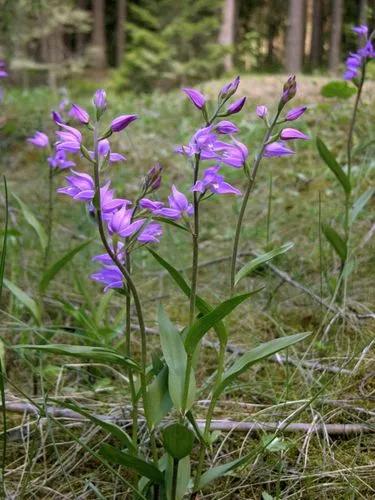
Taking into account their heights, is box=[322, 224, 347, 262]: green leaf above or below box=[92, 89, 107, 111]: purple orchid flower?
below

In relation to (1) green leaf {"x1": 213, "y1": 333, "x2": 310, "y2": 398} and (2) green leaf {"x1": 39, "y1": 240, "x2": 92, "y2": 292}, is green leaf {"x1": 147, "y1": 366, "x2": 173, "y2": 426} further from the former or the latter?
(2) green leaf {"x1": 39, "y1": 240, "x2": 92, "y2": 292}

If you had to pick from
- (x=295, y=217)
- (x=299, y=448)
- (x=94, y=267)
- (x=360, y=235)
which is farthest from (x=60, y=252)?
(x=299, y=448)

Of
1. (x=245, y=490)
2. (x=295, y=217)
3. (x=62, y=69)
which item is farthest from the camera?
(x=62, y=69)

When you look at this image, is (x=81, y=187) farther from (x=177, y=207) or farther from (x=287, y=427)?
(x=287, y=427)

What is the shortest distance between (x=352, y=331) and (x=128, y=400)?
0.82m

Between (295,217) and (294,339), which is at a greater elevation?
(294,339)

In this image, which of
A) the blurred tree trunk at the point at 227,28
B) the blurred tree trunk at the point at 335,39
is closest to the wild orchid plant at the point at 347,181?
the blurred tree trunk at the point at 227,28

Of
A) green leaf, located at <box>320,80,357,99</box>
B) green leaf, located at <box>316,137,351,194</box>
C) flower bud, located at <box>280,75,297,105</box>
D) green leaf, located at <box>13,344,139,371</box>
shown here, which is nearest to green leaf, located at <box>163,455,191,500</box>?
green leaf, located at <box>13,344,139,371</box>

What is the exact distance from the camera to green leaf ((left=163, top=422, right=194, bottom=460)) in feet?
3.72

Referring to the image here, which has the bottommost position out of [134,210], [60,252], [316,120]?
[60,252]

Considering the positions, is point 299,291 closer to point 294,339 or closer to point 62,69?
point 294,339

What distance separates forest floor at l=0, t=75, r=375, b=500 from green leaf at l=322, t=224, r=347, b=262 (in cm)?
7

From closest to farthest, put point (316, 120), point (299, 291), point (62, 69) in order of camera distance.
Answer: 1. point (299, 291)
2. point (316, 120)
3. point (62, 69)

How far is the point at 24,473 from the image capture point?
1478 mm
